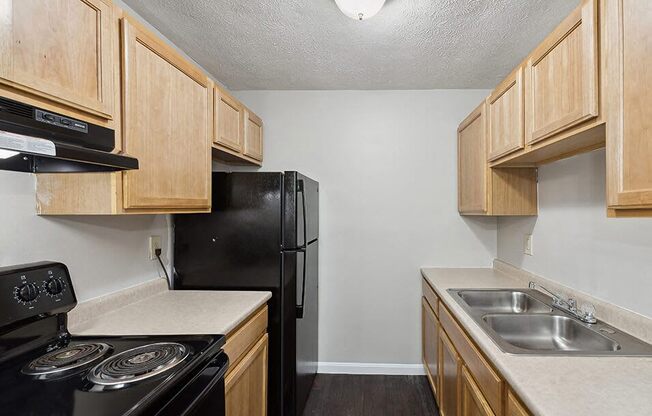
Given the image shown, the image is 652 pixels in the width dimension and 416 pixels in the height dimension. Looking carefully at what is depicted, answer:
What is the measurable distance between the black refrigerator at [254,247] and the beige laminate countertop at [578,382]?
3.68 ft

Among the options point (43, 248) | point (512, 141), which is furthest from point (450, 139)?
point (43, 248)

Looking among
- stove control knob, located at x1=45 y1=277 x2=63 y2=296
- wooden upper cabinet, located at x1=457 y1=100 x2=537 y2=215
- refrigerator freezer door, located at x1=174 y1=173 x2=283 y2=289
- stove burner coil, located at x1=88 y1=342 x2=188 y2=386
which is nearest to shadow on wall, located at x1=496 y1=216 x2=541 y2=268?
wooden upper cabinet, located at x1=457 y1=100 x2=537 y2=215

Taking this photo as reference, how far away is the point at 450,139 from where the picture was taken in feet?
9.16

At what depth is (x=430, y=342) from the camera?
2.37 metres

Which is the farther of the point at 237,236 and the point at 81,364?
the point at 237,236

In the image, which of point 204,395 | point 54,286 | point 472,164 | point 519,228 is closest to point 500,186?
point 472,164

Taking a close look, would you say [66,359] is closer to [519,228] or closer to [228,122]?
[228,122]

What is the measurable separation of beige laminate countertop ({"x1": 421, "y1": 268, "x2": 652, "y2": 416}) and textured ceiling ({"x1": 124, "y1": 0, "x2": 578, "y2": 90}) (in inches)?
64.9

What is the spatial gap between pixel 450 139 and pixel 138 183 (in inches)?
95.1

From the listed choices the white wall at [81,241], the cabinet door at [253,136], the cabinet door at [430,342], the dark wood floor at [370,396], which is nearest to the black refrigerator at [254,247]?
the white wall at [81,241]

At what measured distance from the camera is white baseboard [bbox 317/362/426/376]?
2.78 meters

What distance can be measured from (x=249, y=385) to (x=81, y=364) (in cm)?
82

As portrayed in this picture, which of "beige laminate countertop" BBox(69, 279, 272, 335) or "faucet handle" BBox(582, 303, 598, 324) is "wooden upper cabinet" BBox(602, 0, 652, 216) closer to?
"faucet handle" BBox(582, 303, 598, 324)

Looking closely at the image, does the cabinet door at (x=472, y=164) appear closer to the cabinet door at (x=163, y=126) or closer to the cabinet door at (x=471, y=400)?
the cabinet door at (x=471, y=400)
